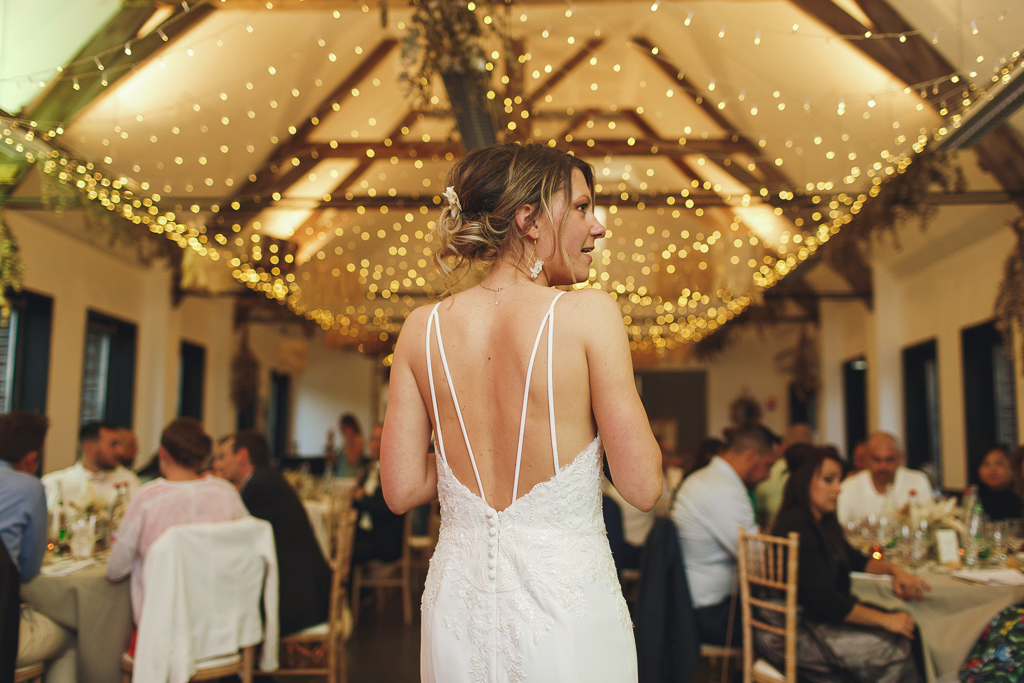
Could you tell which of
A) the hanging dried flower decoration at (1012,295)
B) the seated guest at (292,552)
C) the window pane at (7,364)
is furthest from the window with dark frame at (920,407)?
the window pane at (7,364)

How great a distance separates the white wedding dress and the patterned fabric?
7.26 ft

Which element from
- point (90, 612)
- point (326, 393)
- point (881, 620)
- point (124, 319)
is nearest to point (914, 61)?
point (881, 620)

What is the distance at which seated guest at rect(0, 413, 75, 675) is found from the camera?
9.98ft

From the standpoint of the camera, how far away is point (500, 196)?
1231mm

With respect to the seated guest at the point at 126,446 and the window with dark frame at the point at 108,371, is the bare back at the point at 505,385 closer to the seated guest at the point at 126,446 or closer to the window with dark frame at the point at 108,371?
the seated guest at the point at 126,446

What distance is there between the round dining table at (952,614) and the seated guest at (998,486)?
234cm

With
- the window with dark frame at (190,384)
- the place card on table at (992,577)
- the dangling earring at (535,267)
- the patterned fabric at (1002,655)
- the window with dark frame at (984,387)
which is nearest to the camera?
the dangling earring at (535,267)

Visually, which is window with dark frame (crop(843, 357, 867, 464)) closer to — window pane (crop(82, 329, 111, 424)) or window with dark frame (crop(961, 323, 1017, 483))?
window with dark frame (crop(961, 323, 1017, 483))

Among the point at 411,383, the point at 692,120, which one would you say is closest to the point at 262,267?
the point at 692,120

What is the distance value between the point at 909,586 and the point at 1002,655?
56cm

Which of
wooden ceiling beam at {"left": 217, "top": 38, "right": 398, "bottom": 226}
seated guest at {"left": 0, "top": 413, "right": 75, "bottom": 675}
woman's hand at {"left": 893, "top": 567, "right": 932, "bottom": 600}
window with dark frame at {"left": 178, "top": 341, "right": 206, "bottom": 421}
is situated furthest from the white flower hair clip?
window with dark frame at {"left": 178, "top": 341, "right": 206, "bottom": 421}

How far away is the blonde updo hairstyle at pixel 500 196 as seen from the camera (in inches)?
48.3

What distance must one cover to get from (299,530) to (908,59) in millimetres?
4918

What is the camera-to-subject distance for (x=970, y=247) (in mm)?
7633
